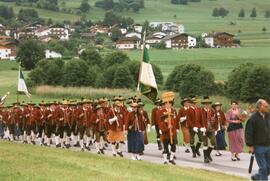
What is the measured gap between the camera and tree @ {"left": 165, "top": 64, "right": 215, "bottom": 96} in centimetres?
7250

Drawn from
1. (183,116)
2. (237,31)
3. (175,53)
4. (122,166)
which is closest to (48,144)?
(183,116)

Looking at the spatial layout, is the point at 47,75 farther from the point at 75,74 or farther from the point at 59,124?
the point at 59,124

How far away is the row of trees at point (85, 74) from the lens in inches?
3196

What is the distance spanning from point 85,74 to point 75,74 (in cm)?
254

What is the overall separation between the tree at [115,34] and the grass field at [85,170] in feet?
530

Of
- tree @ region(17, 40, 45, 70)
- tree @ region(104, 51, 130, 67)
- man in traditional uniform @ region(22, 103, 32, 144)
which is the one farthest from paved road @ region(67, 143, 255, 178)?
tree @ region(17, 40, 45, 70)

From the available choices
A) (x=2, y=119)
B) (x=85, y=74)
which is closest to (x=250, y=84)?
(x=85, y=74)

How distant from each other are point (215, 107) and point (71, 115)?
6962mm

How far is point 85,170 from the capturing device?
16234mm

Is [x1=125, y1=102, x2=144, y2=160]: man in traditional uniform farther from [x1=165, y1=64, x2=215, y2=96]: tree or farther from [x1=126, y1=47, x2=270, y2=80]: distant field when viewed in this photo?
[x1=126, y1=47, x2=270, y2=80]: distant field

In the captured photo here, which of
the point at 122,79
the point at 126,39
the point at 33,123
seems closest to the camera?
the point at 33,123

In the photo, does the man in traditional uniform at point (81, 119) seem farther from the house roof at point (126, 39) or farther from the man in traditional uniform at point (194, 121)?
the house roof at point (126, 39)

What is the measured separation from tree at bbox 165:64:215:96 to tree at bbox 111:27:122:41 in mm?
101571

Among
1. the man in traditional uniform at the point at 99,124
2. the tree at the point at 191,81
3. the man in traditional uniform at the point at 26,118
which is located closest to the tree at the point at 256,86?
the tree at the point at 191,81
